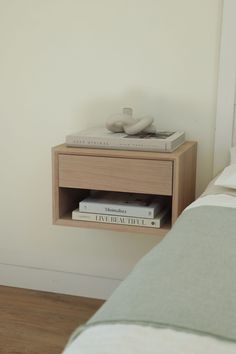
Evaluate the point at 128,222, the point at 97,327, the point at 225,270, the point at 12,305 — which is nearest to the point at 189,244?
the point at 225,270

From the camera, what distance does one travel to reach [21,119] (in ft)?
7.05

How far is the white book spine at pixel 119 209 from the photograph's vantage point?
174 cm

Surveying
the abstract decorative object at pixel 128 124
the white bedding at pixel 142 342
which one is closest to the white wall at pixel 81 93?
the abstract decorative object at pixel 128 124

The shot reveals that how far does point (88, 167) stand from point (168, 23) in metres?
0.64

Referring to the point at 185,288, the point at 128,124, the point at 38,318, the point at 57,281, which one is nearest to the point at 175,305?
the point at 185,288

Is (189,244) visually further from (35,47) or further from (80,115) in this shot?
(35,47)

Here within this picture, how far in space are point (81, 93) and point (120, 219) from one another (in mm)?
587

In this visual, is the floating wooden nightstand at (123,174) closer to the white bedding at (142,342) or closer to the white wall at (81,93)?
the white wall at (81,93)

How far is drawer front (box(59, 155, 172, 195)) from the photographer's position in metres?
1.66

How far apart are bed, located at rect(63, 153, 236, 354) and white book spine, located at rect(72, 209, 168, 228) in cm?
67

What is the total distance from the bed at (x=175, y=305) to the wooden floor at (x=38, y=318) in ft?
3.18

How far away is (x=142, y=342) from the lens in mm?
622

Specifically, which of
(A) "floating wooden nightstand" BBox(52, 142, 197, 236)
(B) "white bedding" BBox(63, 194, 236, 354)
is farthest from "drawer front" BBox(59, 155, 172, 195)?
(B) "white bedding" BBox(63, 194, 236, 354)

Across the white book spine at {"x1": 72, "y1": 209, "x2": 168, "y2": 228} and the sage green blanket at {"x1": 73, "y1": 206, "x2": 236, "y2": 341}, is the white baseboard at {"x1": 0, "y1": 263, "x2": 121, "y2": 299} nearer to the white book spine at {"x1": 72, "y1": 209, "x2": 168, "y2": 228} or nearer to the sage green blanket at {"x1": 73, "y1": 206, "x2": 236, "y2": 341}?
the white book spine at {"x1": 72, "y1": 209, "x2": 168, "y2": 228}
